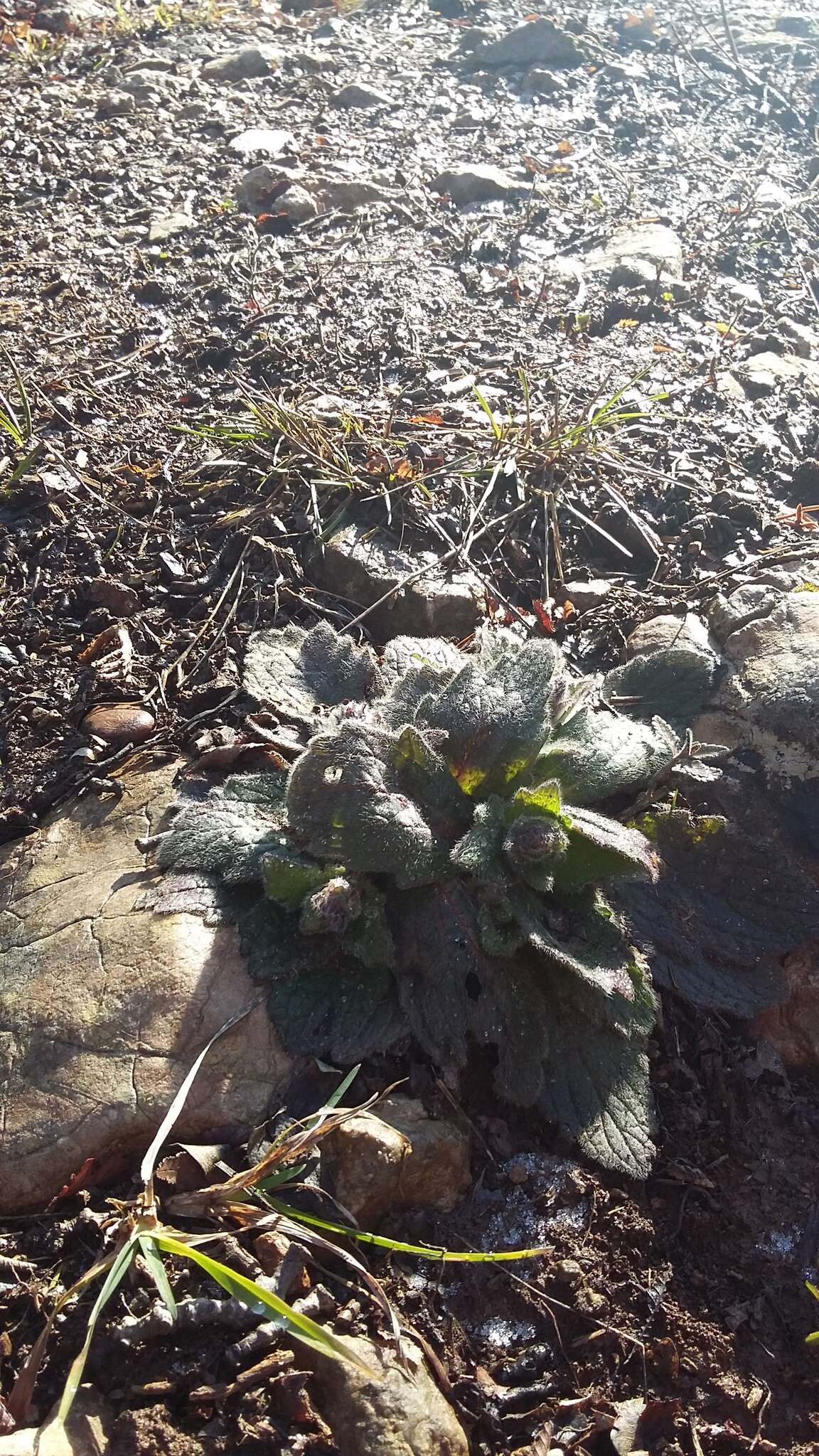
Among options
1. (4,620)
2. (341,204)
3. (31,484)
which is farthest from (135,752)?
(341,204)

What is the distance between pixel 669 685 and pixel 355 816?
3.02 ft

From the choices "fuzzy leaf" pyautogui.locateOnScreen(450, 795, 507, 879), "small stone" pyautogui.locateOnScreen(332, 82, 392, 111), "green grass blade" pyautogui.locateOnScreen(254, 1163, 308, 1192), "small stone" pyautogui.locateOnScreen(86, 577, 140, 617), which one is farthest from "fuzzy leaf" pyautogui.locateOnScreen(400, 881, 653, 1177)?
"small stone" pyautogui.locateOnScreen(332, 82, 392, 111)

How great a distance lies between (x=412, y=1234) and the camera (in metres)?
1.75

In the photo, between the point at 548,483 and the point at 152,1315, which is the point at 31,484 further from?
the point at 152,1315

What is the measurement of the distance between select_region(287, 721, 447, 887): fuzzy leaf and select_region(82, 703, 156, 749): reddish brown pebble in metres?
0.59

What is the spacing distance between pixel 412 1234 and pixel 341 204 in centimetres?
426

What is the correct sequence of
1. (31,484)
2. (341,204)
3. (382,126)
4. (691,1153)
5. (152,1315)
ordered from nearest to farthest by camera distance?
(152,1315) → (691,1153) → (31,484) → (341,204) → (382,126)

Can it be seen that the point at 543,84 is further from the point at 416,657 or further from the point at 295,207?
the point at 416,657

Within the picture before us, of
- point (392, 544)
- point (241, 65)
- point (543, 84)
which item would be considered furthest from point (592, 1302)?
point (543, 84)

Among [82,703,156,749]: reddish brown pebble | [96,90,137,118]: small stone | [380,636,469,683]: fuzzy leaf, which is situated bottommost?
[82,703,156,749]: reddish brown pebble

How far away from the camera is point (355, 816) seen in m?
1.93

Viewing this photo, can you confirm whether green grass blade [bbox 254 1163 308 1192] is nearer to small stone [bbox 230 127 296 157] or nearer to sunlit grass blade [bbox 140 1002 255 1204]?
sunlit grass blade [bbox 140 1002 255 1204]

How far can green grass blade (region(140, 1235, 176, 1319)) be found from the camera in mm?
1464

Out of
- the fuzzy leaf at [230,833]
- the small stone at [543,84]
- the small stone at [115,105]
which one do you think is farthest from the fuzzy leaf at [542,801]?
the small stone at [543,84]
